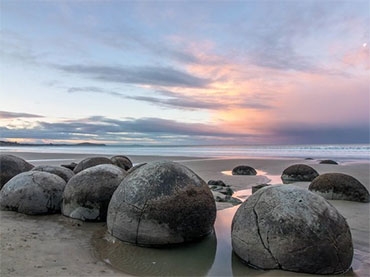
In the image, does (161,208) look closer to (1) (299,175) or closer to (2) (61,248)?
(2) (61,248)

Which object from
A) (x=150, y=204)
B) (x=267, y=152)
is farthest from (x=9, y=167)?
(x=267, y=152)

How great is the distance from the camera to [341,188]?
10.9 meters

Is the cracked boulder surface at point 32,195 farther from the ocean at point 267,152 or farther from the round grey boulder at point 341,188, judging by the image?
the ocean at point 267,152

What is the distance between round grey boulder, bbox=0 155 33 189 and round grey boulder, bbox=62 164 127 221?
3995 mm

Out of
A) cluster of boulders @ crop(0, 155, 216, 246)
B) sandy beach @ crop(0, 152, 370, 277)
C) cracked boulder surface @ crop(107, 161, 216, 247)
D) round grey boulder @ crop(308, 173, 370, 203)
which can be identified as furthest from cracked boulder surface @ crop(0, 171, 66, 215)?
Result: round grey boulder @ crop(308, 173, 370, 203)

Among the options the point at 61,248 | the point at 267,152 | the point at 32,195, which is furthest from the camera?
the point at 267,152

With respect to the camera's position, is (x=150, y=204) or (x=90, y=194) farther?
(x=90, y=194)

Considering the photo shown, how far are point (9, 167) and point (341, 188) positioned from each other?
1102 centimetres

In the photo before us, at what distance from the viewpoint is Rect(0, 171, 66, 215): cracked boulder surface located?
8.50 meters

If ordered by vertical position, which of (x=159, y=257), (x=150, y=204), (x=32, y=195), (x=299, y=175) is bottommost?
(x=159, y=257)

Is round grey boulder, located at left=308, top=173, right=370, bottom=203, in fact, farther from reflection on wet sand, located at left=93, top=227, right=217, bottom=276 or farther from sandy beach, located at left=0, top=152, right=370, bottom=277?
reflection on wet sand, located at left=93, top=227, right=217, bottom=276

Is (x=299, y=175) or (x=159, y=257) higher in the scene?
(x=299, y=175)

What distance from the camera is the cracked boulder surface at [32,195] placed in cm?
850

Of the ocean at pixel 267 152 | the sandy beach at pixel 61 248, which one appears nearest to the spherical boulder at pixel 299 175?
the sandy beach at pixel 61 248
